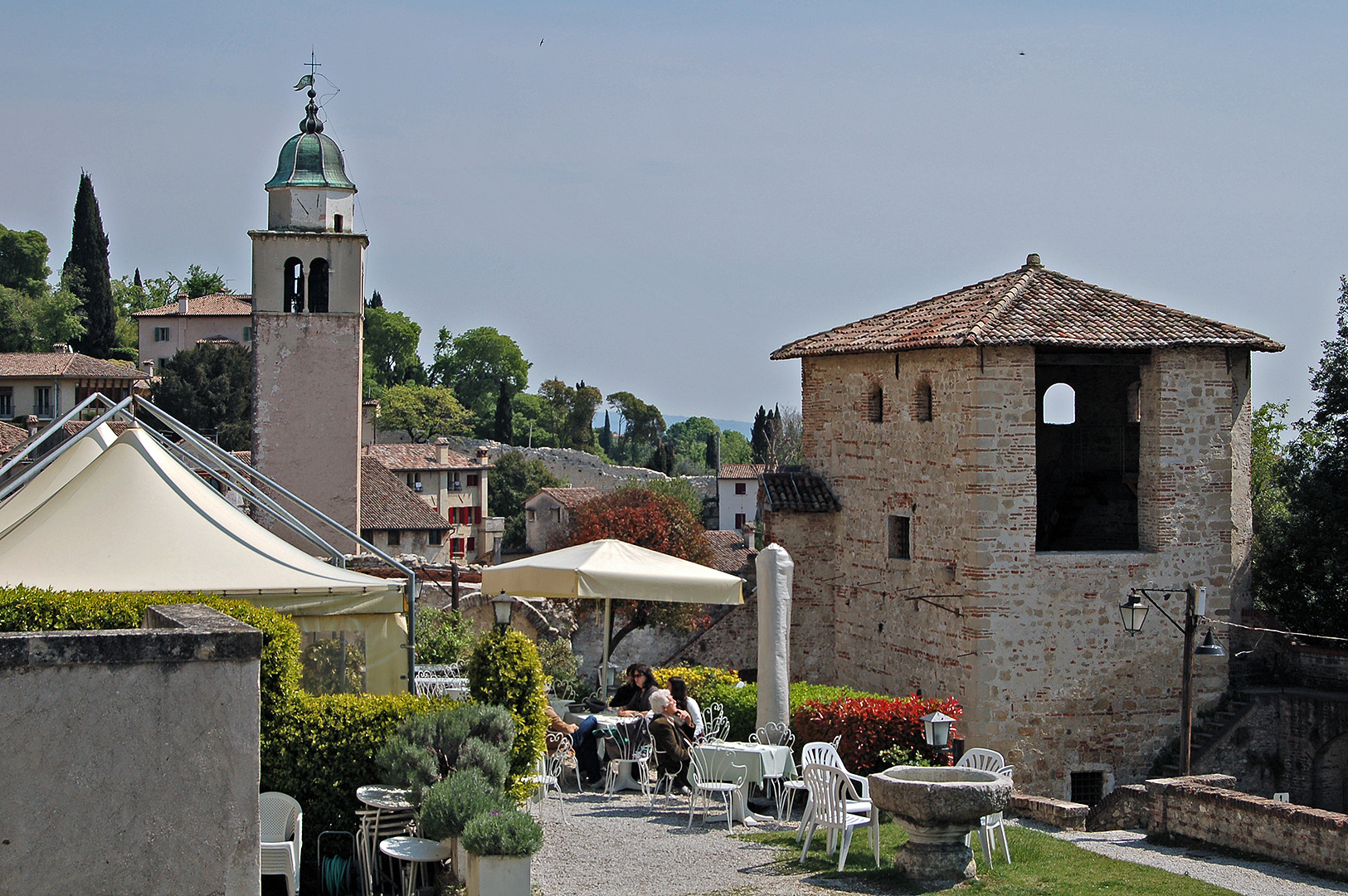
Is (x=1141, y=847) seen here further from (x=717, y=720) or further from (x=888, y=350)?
(x=888, y=350)

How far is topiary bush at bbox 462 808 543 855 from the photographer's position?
27.4ft

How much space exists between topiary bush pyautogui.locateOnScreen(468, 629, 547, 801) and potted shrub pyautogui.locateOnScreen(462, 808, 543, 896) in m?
1.82

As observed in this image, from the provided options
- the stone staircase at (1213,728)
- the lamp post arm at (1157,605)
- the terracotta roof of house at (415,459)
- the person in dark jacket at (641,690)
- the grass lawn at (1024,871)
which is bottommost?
the stone staircase at (1213,728)

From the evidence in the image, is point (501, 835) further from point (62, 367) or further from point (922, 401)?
point (62, 367)

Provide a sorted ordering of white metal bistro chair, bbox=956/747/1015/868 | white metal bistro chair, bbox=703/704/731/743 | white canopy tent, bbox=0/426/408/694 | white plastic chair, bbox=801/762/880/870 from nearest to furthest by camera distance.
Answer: white plastic chair, bbox=801/762/880/870
white metal bistro chair, bbox=956/747/1015/868
white canopy tent, bbox=0/426/408/694
white metal bistro chair, bbox=703/704/731/743

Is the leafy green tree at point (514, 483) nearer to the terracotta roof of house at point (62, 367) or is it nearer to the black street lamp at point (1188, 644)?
the terracotta roof of house at point (62, 367)

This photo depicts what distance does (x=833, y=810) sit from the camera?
10.8 m

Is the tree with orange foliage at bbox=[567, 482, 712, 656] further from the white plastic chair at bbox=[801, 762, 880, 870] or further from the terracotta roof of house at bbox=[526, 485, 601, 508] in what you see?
the white plastic chair at bbox=[801, 762, 880, 870]

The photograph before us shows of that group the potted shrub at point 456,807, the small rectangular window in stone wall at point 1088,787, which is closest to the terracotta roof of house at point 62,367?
the small rectangular window in stone wall at point 1088,787

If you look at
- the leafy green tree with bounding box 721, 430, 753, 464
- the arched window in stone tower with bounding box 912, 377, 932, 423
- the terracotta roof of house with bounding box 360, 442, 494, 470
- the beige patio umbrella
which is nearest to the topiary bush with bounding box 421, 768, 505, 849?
the beige patio umbrella

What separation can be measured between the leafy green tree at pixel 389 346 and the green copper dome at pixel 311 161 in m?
70.4

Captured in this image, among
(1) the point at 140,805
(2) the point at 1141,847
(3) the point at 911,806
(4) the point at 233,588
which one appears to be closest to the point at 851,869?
(3) the point at 911,806

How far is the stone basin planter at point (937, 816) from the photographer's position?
996 cm

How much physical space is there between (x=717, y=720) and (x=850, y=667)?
7954mm
